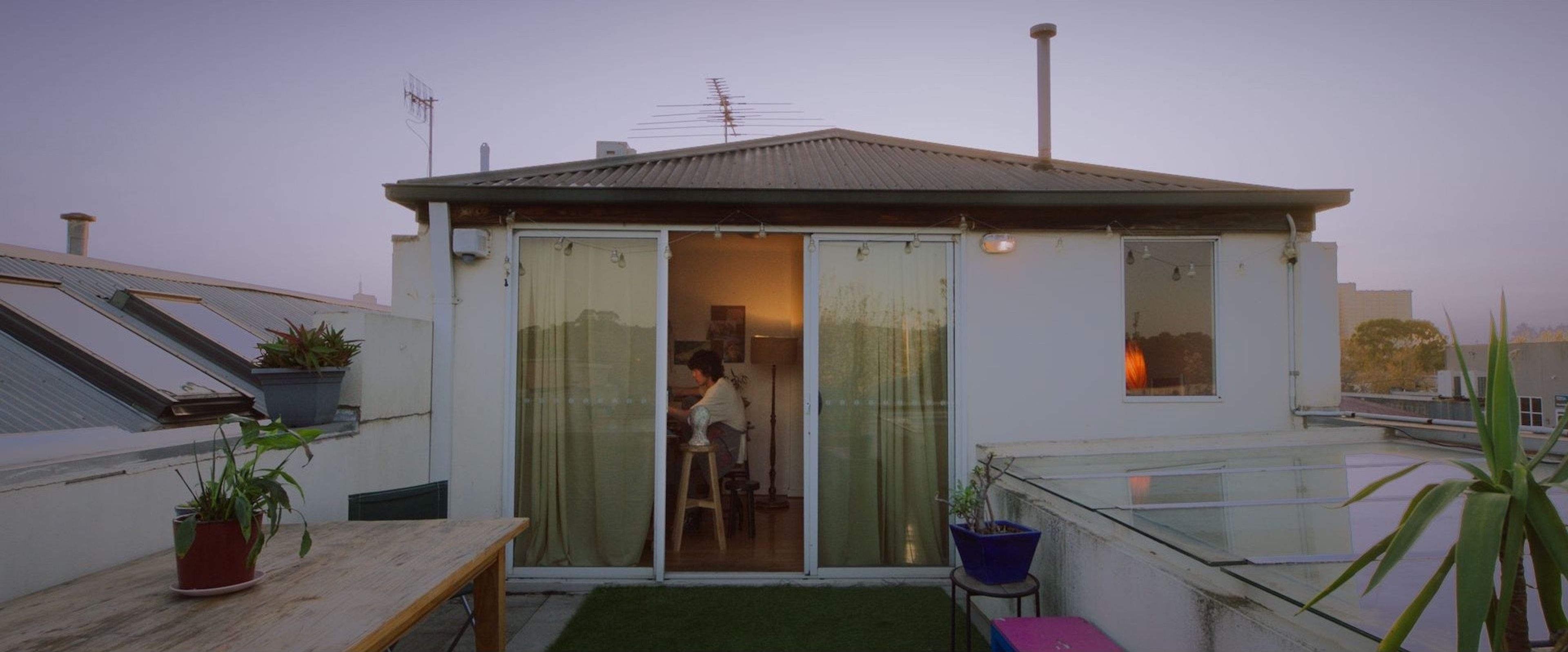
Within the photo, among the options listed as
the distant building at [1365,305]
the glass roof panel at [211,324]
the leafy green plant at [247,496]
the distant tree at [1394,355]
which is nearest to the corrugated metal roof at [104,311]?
the glass roof panel at [211,324]

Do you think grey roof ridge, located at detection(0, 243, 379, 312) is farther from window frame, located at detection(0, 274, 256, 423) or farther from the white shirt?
the white shirt

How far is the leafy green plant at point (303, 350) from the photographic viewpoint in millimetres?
3486

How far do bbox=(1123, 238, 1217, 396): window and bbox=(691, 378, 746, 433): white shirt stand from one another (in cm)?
302

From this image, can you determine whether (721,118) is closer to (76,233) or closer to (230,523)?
(76,233)

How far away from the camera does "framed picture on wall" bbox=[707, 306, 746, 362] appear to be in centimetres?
816

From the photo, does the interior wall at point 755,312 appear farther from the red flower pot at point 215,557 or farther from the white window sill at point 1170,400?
the red flower pot at point 215,557

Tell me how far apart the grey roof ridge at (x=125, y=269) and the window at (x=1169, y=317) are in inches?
194

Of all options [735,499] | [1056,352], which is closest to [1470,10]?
[1056,352]

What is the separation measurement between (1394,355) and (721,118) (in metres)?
41.4

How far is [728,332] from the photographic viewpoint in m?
8.20

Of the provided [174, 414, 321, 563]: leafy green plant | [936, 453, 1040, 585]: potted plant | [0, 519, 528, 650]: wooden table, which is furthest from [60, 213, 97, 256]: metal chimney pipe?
[936, 453, 1040, 585]: potted plant

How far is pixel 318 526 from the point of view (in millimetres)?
2824

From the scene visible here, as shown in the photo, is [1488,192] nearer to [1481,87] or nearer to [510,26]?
[1481,87]

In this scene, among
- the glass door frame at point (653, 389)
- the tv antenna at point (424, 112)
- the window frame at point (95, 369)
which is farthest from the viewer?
the tv antenna at point (424, 112)
